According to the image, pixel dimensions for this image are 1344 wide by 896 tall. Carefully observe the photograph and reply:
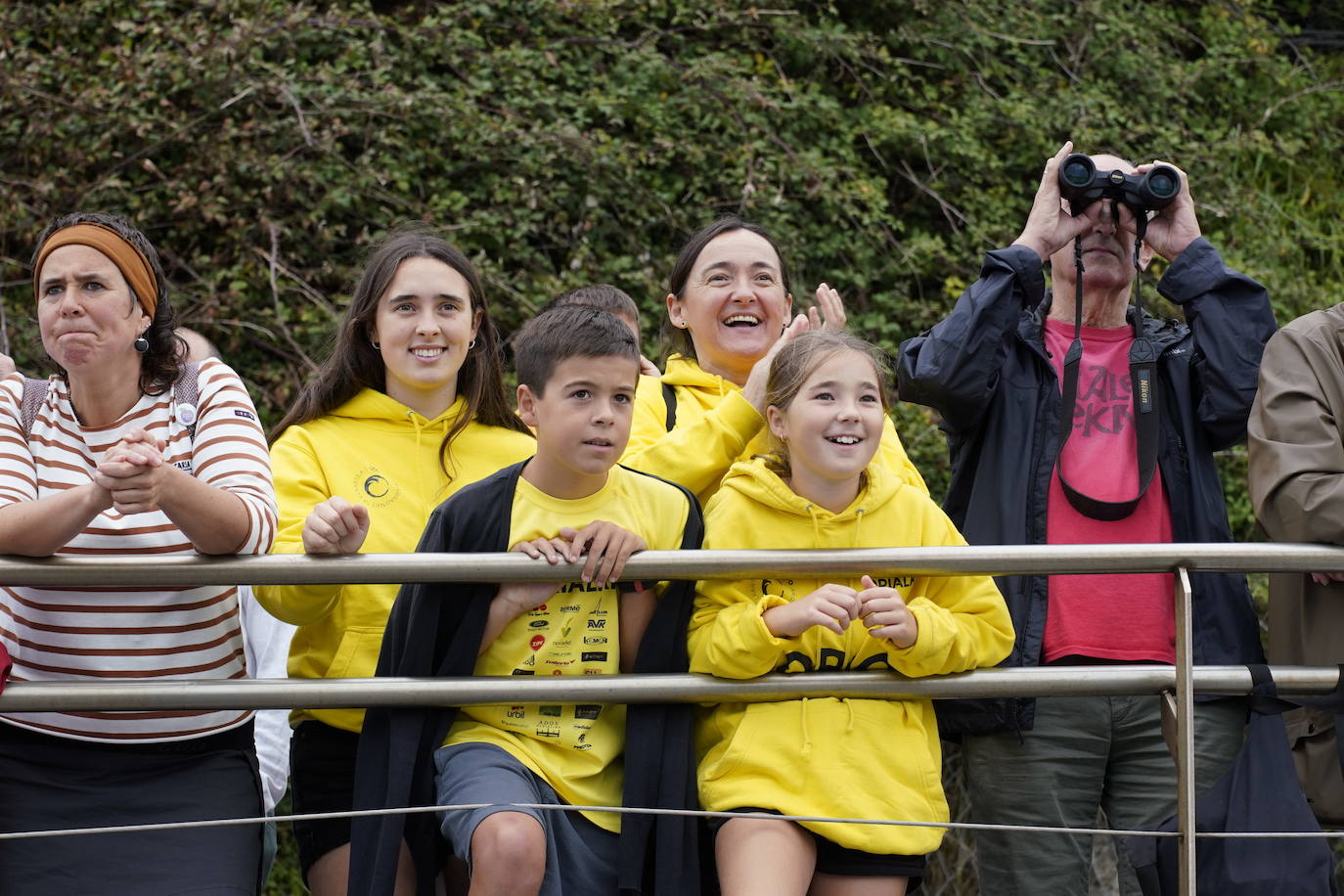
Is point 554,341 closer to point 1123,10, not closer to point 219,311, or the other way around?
point 219,311

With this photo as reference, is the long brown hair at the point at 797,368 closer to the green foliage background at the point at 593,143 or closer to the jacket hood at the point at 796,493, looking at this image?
the jacket hood at the point at 796,493

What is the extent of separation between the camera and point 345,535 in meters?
2.54

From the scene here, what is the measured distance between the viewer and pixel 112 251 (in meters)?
2.79

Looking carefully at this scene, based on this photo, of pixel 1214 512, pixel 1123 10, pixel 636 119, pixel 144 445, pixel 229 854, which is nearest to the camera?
pixel 144 445

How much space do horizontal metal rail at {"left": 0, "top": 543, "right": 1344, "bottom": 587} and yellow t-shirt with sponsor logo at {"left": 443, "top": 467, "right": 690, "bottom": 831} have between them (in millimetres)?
194

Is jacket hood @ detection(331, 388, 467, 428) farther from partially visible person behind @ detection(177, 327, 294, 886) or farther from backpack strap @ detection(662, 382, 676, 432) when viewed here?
backpack strap @ detection(662, 382, 676, 432)

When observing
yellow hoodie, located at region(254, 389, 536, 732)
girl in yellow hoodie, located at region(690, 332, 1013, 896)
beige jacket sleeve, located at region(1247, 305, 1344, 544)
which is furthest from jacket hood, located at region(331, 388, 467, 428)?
beige jacket sleeve, located at region(1247, 305, 1344, 544)

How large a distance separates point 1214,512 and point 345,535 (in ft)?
5.99

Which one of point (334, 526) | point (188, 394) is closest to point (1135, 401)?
point (334, 526)

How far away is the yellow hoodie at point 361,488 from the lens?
2.90 meters

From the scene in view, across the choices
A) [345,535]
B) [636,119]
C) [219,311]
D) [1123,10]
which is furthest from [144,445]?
[1123,10]

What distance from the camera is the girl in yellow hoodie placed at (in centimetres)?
259

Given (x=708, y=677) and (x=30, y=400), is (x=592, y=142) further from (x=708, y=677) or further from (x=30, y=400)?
(x=708, y=677)

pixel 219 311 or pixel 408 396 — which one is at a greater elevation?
pixel 219 311
